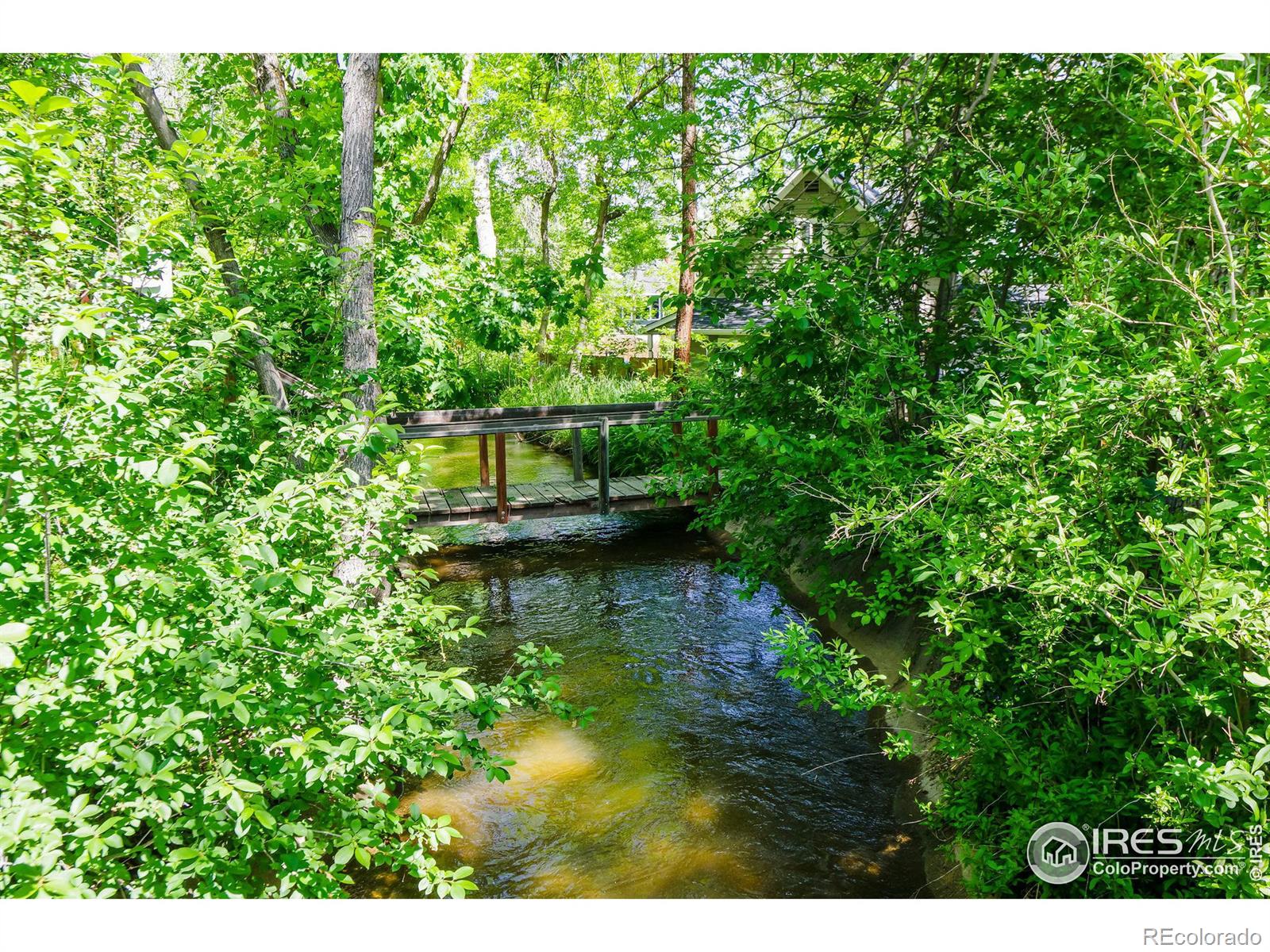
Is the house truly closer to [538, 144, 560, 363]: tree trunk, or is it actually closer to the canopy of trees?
the canopy of trees

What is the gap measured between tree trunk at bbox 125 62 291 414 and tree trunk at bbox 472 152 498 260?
9.31 meters

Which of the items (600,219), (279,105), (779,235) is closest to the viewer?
(279,105)

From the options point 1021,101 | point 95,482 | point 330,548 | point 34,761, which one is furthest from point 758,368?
point 34,761

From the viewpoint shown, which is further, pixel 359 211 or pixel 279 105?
pixel 279 105

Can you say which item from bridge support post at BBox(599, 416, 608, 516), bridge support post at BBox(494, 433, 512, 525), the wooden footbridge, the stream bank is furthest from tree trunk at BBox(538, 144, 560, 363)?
the stream bank

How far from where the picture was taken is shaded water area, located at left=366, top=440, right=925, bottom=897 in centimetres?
403

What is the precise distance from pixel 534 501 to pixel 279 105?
4.84 metres

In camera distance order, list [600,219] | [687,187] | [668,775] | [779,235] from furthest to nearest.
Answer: [600,219], [687,187], [779,235], [668,775]

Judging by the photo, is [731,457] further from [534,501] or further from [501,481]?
[534,501]

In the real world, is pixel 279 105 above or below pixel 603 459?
above

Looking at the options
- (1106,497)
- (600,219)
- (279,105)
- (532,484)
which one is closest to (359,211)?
(279,105)

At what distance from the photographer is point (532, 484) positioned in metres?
9.91

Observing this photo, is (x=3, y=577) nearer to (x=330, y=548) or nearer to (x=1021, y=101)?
(x=330, y=548)

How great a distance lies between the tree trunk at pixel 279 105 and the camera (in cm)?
498
